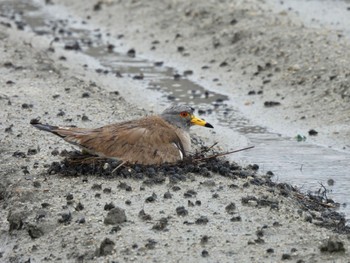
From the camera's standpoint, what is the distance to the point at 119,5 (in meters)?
18.6

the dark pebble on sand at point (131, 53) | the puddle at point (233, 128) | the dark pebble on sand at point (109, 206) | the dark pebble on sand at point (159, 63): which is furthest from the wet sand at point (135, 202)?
the dark pebble on sand at point (131, 53)

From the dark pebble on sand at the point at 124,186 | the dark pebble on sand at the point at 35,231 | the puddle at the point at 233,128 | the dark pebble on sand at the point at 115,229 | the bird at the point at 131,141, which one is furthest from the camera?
the puddle at the point at 233,128

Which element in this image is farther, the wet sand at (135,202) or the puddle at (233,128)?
the puddle at (233,128)

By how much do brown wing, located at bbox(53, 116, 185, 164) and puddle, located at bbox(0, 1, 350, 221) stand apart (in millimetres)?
1504

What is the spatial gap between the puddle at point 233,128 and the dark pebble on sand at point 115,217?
2.31 metres

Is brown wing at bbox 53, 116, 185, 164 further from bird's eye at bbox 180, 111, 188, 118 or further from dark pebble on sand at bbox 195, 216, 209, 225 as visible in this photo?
dark pebble on sand at bbox 195, 216, 209, 225

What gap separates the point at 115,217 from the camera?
741cm

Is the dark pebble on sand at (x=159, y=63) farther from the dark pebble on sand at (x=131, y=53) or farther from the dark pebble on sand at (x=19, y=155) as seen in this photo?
the dark pebble on sand at (x=19, y=155)

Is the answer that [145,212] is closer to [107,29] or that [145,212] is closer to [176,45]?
[176,45]

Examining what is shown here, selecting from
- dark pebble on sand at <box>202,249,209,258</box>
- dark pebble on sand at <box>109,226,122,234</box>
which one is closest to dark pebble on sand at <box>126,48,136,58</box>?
dark pebble on sand at <box>109,226,122,234</box>

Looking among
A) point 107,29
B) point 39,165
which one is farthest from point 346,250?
point 107,29

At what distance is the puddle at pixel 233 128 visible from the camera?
31.9 feet

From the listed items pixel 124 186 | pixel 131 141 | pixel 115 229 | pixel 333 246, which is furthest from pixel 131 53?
pixel 333 246

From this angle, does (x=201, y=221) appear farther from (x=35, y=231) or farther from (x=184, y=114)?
(x=184, y=114)
